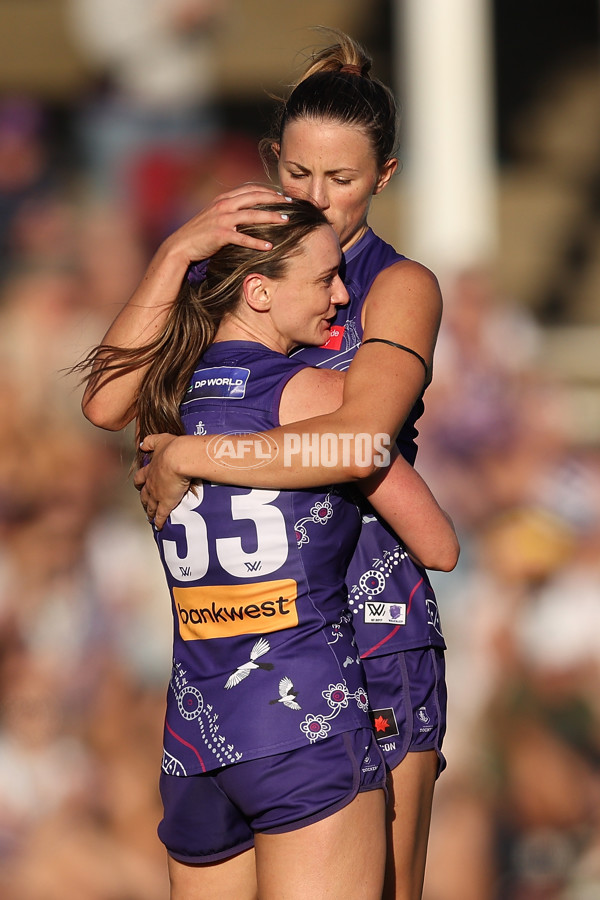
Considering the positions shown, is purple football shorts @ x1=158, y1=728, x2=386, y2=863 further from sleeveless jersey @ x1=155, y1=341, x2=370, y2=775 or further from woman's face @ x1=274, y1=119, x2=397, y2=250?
woman's face @ x1=274, y1=119, x2=397, y2=250

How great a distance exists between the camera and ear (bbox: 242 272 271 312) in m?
1.68

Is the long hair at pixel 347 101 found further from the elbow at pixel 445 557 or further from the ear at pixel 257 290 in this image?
the elbow at pixel 445 557

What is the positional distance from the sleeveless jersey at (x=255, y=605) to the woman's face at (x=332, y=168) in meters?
0.30

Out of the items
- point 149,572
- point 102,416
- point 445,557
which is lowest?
point 149,572

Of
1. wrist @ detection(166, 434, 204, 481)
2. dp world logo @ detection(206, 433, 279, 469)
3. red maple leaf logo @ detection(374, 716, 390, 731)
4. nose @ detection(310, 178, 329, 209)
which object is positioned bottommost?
red maple leaf logo @ detection(374, 716, 390, 731)

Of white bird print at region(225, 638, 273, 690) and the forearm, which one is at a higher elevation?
the forearm

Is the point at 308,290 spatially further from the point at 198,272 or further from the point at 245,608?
the point at 245,608

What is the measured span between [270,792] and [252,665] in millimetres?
171

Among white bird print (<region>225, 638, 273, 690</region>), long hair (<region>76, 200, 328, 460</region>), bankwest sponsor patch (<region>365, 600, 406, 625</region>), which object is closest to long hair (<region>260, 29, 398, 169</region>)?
long hair (<region>76, 200, 328, 460</region>)

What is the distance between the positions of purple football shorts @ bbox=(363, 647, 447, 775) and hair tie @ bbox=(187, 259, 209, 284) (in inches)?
25.5

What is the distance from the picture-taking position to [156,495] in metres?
1.68

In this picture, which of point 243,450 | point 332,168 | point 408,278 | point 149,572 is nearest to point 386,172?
point 332,168

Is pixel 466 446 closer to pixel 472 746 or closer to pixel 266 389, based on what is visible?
pixel 472 746

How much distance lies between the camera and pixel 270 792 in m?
1.55
